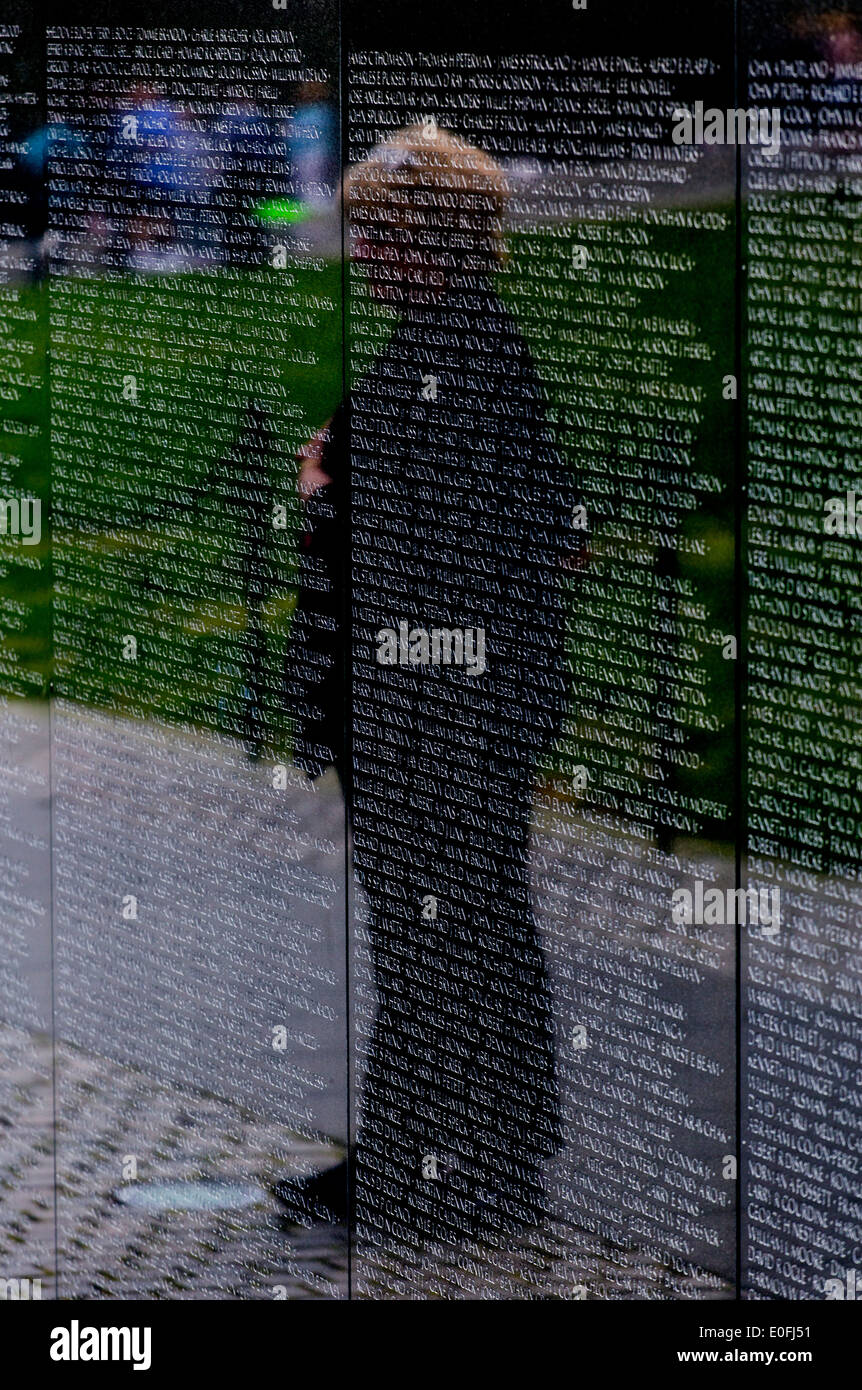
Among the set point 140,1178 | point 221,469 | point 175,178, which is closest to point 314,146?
point 175,178

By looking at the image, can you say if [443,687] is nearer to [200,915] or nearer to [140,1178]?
[200,915]

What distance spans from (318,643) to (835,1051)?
1.77 metres

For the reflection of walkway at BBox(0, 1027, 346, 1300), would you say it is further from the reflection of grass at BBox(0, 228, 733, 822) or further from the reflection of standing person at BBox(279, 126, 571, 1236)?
the reflection of grass at BBox(0, 228, 733, 822)

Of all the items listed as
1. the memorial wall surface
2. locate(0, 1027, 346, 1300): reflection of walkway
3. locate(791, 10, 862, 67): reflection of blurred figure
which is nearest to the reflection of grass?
the memorial wall surface

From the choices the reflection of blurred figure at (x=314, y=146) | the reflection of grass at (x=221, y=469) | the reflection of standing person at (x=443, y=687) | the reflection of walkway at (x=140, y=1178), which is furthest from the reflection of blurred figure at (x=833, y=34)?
the reflection of walkway at (x=140, y=1178)

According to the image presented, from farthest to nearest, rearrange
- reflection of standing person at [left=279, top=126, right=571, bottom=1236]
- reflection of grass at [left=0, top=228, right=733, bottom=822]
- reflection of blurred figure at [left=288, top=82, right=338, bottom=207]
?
reflection of blurred figure at [left=288, top=82, right=338, bottom=207] < reflection of standing person at [left=279, top=126, right=571, bottom=1236] < reflection of grass at [left=0, top=228, right=733, bottom=822]

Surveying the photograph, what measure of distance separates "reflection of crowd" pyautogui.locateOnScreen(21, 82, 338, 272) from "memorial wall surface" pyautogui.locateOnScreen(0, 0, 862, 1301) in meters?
0.01

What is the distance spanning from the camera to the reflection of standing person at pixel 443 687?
5281 mm

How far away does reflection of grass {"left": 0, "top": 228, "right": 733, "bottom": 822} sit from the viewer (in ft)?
16.6

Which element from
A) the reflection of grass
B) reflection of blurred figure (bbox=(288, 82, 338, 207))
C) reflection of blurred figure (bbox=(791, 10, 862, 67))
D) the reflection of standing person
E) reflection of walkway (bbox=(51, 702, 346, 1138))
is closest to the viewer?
reflection of blurred figure (bbox=(791, 10, 862, 67))

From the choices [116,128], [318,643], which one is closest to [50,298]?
[116,128]

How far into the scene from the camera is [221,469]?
18.8ft

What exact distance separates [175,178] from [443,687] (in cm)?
162
